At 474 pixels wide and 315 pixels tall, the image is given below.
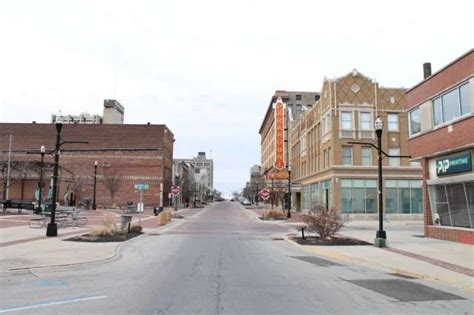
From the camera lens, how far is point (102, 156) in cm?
8325

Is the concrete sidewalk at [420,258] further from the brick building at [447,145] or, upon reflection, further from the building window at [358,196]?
the building window at [358,196]

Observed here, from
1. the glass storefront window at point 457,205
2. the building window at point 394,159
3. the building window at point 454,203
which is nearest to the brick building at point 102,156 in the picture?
the building window at point 394,159

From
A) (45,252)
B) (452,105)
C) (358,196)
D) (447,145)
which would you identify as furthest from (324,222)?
(358,196)

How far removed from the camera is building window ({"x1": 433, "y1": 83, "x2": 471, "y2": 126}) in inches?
780

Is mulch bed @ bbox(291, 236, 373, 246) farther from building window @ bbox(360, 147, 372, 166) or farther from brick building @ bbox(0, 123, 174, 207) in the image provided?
brick building @ bbox(0, 123, 174, 207)

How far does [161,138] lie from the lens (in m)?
84.7

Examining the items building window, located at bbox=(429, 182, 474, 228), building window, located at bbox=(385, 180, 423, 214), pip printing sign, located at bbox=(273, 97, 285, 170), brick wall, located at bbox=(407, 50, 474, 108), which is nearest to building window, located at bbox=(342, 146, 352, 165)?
building window, located at bbox=(385, 180, 423, 214)

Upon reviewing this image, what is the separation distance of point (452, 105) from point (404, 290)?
13.7 metres

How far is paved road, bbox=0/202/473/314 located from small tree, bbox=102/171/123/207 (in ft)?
208

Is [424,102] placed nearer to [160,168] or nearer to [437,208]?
[437,208]

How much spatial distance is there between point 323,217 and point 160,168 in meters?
63.8

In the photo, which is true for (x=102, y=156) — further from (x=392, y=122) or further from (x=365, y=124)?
(x=392, y=122)

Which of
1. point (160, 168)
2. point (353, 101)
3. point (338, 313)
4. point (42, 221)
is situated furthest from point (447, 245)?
point (160, 168)

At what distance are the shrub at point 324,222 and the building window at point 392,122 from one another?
2814 centimetres
